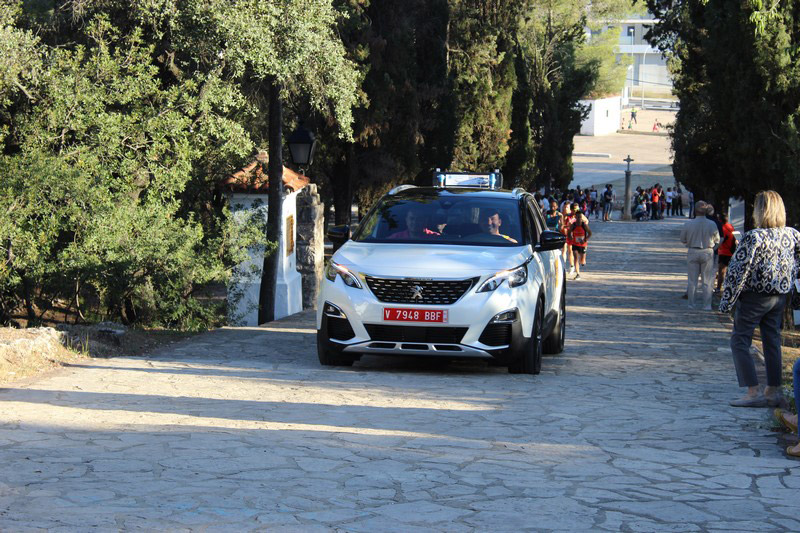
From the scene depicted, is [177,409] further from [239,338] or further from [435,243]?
[239,338]

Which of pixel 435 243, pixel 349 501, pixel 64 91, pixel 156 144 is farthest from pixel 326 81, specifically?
pixel 349 501

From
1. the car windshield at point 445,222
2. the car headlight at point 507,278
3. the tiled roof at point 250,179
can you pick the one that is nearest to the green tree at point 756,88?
the car windshield at point 445,222

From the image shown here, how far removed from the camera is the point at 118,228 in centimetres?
1340

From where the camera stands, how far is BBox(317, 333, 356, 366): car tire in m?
10.4

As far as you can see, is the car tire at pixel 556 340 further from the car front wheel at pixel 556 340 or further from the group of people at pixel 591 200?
the group of people at pixel 591 200

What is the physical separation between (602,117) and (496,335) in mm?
112426

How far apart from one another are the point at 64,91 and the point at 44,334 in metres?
5.01

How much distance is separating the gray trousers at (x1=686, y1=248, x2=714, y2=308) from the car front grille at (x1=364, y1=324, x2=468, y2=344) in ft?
37.1

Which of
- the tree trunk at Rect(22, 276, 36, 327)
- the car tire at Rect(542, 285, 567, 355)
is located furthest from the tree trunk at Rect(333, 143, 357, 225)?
the car tire at Rect(542, 285, 567, 355)

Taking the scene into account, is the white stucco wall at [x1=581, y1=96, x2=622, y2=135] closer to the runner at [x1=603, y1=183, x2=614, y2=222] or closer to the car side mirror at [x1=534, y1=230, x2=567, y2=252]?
the runner at [x1=603, y1=183, x2=614, y2=222]

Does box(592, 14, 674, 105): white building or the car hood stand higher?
box(592, 14, 674, 105): white building

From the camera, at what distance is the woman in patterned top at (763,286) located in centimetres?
833

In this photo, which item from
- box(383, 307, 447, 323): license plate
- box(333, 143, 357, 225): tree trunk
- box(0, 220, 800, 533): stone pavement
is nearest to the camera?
box(0, 220, 800, 533): stone pavement

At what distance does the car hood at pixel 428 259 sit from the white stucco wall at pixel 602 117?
10533cm
